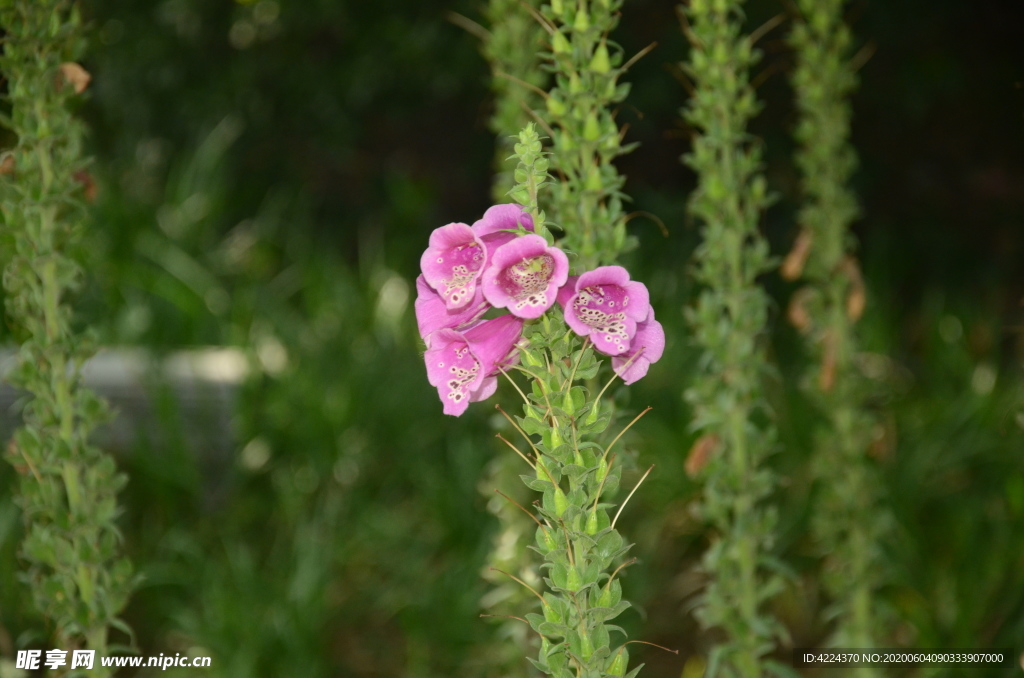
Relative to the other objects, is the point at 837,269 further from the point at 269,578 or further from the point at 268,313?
the point at 268,313

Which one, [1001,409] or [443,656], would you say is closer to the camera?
[443,656]

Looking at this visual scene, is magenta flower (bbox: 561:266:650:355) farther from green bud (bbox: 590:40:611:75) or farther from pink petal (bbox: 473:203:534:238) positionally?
green bud (bbox: 590:40:611:75)

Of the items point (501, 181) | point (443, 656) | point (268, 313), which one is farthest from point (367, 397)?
point (501, 181)

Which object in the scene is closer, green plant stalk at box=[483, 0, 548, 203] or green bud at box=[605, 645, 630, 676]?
green bud at box=[605, 645, 630, 676]

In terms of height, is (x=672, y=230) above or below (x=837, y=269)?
above

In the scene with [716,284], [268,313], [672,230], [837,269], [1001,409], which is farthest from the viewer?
[672,230]

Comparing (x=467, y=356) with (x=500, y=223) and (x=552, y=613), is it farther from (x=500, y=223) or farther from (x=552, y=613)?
(x=552, y=613)

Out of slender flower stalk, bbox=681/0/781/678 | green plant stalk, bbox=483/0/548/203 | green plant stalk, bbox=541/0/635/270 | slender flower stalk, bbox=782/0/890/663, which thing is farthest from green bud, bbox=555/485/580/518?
slender flower stalk, bbox=782/0/890/663
